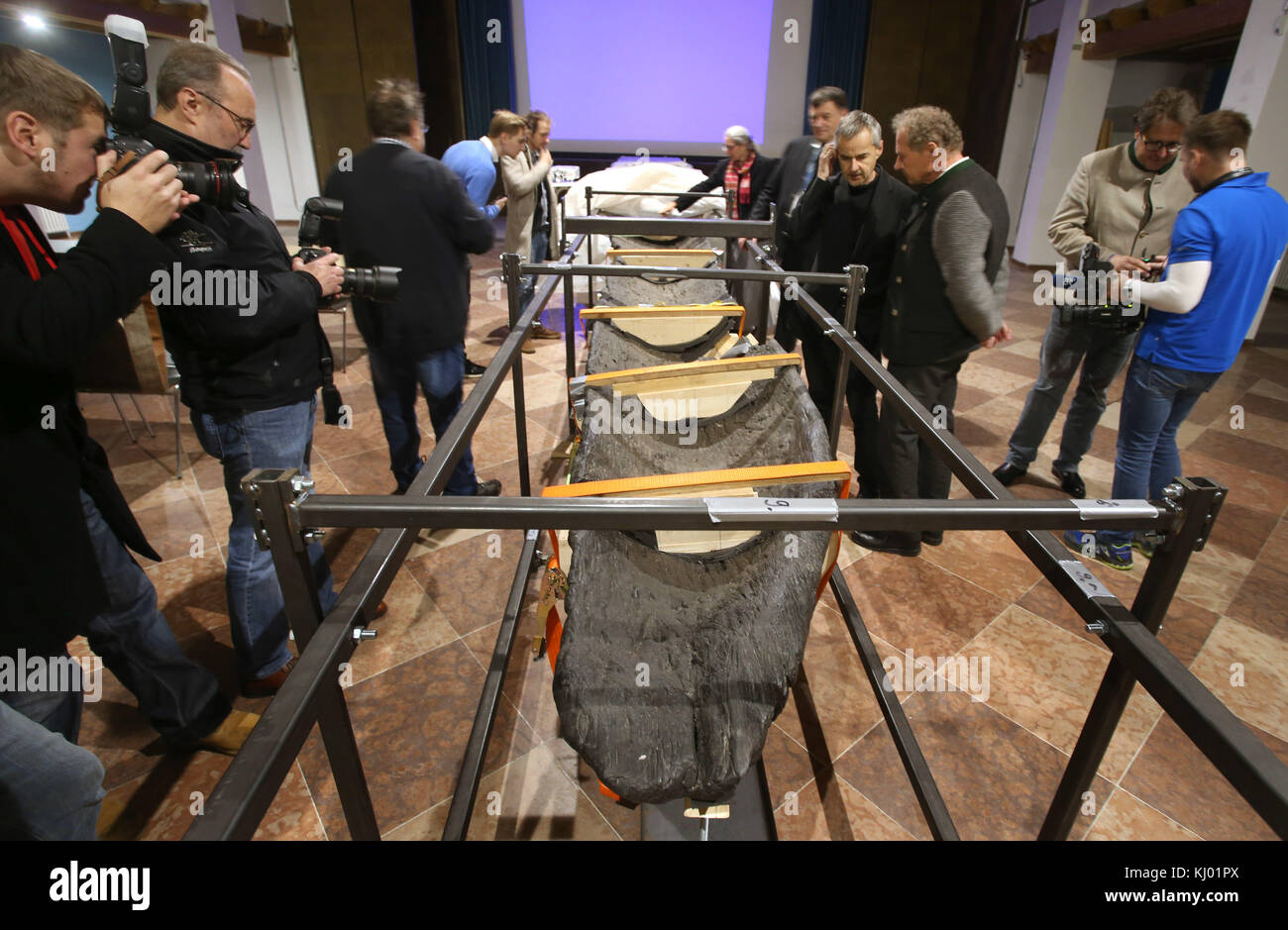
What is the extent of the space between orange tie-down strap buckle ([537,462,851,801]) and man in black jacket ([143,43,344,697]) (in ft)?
2.63

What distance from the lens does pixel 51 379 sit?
1.33 m

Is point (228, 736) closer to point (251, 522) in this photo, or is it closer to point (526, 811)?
point (251, 522)

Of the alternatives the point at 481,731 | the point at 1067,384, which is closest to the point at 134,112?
the point at 481,731

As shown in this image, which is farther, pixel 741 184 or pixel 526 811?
pixel 741 184

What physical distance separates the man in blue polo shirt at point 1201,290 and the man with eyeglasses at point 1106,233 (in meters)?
0.35

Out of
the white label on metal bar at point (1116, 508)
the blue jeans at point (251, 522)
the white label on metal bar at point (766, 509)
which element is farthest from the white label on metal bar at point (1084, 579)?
the blue jeans at point (251, 522)

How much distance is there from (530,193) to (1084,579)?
17.7 ft

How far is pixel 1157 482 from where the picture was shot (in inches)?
119

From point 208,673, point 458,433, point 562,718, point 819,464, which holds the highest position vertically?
point 458,433

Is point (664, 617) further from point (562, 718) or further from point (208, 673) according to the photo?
point (208, 673)

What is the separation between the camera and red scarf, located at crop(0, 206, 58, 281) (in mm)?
1264

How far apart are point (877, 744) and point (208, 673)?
216 centimetres
